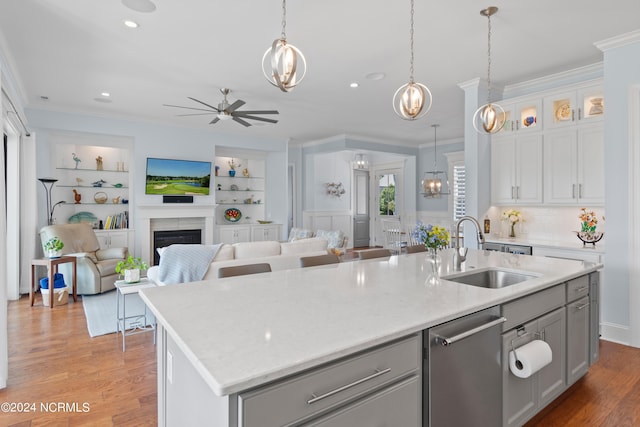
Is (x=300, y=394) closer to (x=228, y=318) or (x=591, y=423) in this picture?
(x=228, y=318)

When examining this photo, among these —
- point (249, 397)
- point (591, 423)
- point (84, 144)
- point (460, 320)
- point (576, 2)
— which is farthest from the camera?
point (84, 144)

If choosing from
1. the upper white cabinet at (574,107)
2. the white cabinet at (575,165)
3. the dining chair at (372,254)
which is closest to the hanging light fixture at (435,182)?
the upper white cabinet at (574,107)

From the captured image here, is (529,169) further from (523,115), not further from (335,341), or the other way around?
(335,341)

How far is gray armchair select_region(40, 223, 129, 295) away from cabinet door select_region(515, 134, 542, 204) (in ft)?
19.1

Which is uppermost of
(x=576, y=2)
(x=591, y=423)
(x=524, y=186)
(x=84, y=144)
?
(x=576, y=2)

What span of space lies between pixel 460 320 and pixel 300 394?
86 centimetres

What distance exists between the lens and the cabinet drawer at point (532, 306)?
6.14 feet

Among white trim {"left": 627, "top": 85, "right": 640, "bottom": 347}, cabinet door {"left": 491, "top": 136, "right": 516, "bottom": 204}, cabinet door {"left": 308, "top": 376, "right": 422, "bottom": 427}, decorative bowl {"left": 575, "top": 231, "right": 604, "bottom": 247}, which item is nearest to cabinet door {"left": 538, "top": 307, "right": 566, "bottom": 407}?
cabinet door {"left": 308, "top": 376, "right": 422, "bottom": 427}

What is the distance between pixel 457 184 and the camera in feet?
28.5

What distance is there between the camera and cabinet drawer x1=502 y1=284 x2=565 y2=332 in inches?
73.7

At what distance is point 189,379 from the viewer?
136 centimetres

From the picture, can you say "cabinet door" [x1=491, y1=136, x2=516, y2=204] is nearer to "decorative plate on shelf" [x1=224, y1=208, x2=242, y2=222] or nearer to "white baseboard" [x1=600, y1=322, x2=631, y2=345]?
"white baseboard" [x1=600, y1=322, x2=631, y2=345]

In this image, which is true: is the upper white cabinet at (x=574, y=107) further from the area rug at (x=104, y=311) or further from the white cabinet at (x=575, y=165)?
the area rug at (x=104, y=311)

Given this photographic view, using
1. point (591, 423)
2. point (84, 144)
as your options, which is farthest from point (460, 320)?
point (84, 144)
